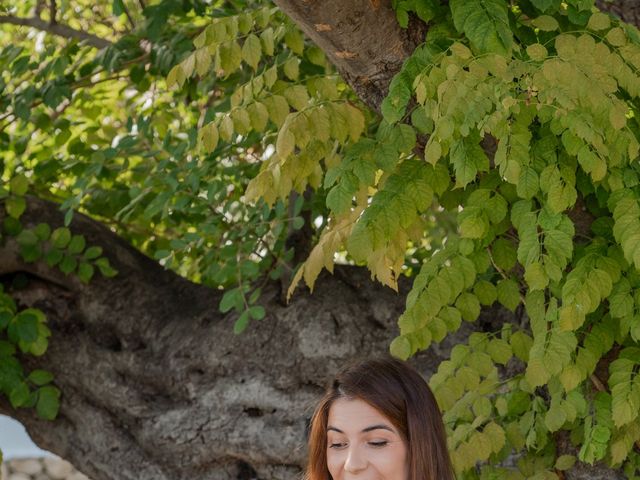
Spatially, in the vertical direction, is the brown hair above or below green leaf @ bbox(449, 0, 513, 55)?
below

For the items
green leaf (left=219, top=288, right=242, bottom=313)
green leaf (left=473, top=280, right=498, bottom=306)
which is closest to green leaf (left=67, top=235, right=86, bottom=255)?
green leaf (left=219, top=288, right=242, bottom=313)

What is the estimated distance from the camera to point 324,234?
2.87m

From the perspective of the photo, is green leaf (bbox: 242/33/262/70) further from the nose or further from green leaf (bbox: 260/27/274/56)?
the nose

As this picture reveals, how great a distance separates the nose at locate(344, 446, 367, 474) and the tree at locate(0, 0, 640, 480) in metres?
0.52

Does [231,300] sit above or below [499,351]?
below

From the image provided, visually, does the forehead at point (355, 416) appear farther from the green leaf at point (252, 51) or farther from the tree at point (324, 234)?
the green leaf at point (252, 51)

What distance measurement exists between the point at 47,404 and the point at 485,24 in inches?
78.2

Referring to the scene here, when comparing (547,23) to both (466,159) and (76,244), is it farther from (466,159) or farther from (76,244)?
(76,244)

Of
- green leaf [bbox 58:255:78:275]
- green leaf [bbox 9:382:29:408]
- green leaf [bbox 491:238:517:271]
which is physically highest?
green leaf [bbox 491:238:517:271]

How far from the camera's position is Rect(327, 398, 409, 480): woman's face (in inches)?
81.1

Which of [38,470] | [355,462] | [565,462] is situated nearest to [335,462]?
[355,462]

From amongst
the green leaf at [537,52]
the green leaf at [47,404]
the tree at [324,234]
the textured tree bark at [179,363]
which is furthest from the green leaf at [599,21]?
the green leaf at [47,404]

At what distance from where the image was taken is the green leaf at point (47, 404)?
3729mm

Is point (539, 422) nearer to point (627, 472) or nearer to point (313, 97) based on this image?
point (627, 472)
